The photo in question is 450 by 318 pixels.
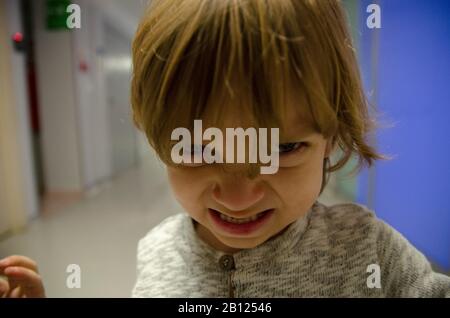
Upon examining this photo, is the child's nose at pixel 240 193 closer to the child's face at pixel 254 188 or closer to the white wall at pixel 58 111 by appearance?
the child's face at pixel 254 188

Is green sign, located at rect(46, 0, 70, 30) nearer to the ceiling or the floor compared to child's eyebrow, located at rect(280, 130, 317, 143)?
nearer to the ceiling

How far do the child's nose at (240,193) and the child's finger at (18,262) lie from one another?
294 mm

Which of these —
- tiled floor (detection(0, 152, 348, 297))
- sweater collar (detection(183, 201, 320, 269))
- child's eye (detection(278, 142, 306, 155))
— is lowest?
tiled floor (detection(0, 152, 348, 297))

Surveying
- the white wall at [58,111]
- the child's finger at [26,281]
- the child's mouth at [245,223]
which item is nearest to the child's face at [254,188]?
the child's mouth at [245,223]

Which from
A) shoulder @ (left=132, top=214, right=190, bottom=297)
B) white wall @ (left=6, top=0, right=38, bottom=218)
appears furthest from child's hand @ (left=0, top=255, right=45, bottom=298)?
white wall @ (left=6, top=0, right=38, bottom=218)

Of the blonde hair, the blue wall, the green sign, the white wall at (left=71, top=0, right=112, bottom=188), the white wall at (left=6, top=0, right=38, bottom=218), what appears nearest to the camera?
the blonde hair

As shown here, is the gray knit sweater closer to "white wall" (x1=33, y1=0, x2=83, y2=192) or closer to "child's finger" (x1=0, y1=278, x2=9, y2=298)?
"child's finger" (x1=0, y1=278, x2=9, y2=298)

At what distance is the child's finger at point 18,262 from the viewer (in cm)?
46

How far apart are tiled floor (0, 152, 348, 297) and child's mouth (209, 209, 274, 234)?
0.13 metres

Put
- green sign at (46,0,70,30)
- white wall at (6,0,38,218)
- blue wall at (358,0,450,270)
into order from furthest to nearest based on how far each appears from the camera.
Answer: white wall at (6,0,38,218) < green sign at (46,0,70,30) < blue wall at (358,0,450,270)

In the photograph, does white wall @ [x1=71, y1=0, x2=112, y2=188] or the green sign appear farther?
white wall @ [x1=71, y1=0, x2=112, y2=188]

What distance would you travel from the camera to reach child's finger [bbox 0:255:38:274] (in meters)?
0.46

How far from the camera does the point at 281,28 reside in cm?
32

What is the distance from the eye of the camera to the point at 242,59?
1.01ft
